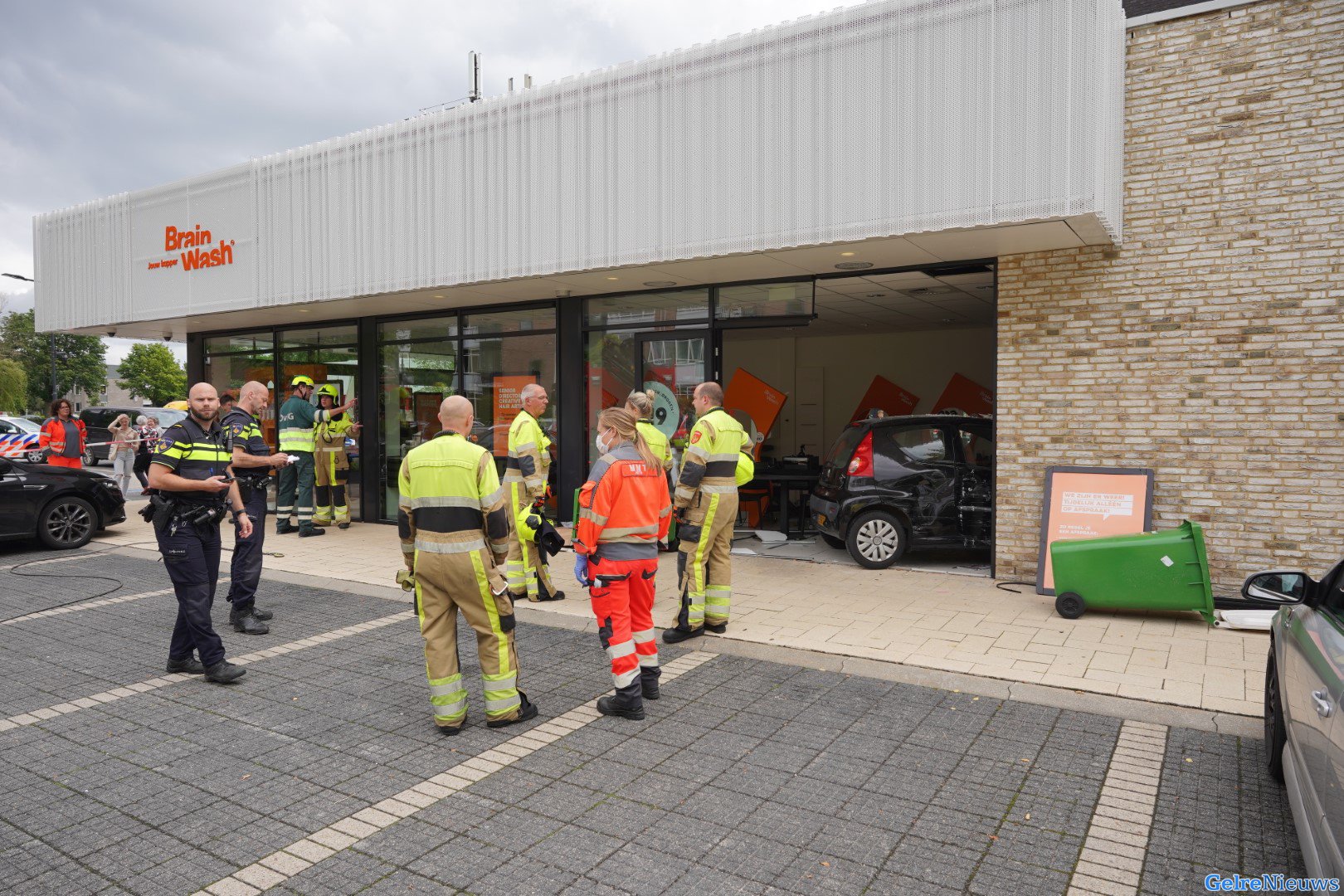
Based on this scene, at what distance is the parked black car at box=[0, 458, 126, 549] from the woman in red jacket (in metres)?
1.95

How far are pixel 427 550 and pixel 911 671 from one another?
3158 mm

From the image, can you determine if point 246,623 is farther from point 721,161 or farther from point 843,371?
point 843,371

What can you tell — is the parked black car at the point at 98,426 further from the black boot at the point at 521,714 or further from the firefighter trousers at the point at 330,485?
the black boot at the point at 521,714

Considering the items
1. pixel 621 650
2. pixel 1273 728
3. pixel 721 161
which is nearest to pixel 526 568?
pixel 621 650

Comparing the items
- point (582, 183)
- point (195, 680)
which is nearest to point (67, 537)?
point (195, 680)

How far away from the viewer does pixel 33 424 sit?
83.9 feet

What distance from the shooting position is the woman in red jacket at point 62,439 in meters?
13.4

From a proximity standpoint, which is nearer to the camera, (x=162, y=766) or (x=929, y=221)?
(x=162, y=766)

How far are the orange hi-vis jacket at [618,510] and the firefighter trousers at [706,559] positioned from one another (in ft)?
4.38

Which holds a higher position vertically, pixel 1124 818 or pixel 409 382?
pixel 409 382

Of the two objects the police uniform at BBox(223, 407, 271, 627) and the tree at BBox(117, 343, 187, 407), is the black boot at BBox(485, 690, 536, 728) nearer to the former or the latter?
the police uniform at BBox(223, 407, 271, 627)

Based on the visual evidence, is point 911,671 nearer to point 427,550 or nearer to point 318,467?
point 427,550

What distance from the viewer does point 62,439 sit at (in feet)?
44.0

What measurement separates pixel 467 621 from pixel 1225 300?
6633mm
